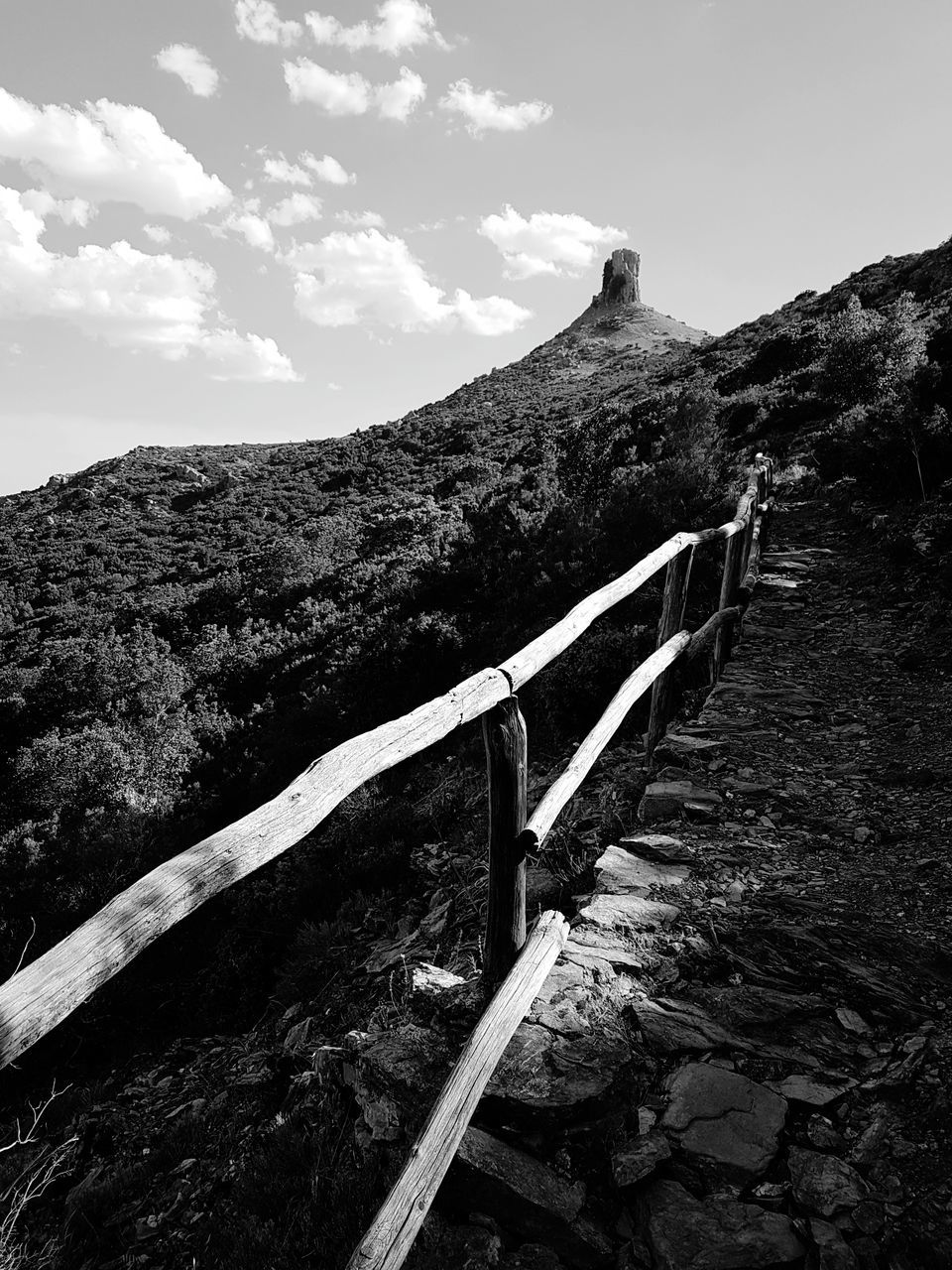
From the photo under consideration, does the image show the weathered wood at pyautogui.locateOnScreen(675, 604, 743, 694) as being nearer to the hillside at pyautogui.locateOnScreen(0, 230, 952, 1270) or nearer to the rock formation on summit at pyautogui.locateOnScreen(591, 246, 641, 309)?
the hillside at pyautogui.locateOnScreen(0, 230, 952, 1270)

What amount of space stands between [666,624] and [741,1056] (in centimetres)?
321

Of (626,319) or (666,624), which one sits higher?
(626,319)

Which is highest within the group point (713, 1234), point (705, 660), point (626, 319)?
point (626, 319)

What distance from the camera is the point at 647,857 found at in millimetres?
3615

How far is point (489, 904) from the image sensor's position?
2.34 meters

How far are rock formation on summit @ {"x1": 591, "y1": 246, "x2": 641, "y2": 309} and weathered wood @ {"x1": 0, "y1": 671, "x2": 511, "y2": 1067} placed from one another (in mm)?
117396

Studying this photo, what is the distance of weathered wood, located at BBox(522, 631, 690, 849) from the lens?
2.55m

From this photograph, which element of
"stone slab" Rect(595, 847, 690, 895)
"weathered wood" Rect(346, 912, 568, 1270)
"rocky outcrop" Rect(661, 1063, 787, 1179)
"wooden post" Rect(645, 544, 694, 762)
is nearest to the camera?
"weathered wood" Rect(346, 912, 568, 1270)

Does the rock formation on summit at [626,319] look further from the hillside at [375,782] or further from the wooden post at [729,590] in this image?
the wooden post at [729,590]

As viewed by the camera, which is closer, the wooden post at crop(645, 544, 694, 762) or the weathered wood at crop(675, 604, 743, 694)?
the wooden post at crop(645, 544, 694, 762)

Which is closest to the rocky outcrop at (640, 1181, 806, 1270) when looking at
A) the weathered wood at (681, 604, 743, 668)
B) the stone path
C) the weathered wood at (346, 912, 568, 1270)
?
the stone path

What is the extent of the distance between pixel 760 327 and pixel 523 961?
5451 centimetres

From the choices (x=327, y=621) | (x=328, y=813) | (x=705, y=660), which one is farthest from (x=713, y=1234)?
(x=327, y=621)

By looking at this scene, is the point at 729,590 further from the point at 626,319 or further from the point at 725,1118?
the point at 626,319
